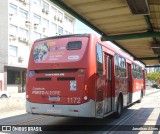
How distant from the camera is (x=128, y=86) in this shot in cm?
1742

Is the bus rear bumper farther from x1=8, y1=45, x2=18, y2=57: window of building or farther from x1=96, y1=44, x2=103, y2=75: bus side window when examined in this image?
x1=8, y1=45, x2=18, y2=57: window of building

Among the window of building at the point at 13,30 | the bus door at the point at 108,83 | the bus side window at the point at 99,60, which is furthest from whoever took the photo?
the window of building at the point at 13,30

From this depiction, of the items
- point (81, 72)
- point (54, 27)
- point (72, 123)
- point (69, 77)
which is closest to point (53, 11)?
point (54, 27)

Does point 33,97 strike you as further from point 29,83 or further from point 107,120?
point 107,120

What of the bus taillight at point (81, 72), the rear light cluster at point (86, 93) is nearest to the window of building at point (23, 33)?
the bus taillight at point (81, 72)

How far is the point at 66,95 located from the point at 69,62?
114 centimetres

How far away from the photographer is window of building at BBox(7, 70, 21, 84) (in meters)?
50.7

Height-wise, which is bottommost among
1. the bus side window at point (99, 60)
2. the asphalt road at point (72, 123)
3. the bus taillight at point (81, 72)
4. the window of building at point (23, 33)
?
the asphalt road at point (72, 123)

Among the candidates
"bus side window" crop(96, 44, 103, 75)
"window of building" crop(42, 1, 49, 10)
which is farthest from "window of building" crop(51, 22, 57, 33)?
"bus side window" crop(96, 44, 103, 75)

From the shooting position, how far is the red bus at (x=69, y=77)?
34.3ft

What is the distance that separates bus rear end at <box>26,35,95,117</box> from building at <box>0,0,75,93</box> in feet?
112

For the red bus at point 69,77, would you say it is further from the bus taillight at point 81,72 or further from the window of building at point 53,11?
the window of building at point 53,11

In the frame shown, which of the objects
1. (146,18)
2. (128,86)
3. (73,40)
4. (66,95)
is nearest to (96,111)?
(66,95)

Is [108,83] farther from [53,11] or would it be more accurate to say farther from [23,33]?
[53,11]
